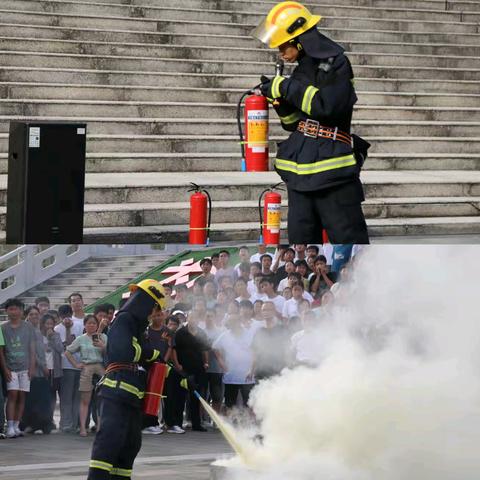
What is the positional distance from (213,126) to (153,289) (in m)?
8.62

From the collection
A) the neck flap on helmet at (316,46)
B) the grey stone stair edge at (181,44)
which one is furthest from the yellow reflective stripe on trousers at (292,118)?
the grey stone stair edge at (181,44)

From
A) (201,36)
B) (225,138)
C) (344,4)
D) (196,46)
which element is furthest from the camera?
(344,4)

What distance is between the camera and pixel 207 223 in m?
10.3

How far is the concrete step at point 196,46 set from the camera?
14.2 m

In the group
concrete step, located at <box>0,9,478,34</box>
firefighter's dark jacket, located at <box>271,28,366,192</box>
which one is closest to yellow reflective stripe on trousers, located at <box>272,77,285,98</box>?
firefighter's dark jacket, located at <box>271,28,366,192</box>

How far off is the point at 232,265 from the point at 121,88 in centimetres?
901

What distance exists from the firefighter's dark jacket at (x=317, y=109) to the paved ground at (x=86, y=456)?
208 cm

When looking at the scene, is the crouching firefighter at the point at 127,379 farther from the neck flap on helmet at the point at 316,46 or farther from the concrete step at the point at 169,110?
the concrete step at the point at 169,110

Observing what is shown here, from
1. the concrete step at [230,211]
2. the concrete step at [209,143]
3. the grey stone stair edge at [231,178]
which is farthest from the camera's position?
the concrete step at [209,143]

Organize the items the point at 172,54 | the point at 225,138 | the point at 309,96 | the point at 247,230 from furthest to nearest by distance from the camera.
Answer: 1. the point at 172,54
2. the point at 225,138
3. the point at 247,230
4. the point at 309,96

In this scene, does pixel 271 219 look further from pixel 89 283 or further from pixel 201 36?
pixel 201 36

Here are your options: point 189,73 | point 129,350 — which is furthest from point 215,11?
point 129,350

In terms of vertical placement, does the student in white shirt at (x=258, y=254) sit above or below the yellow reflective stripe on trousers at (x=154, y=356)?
above

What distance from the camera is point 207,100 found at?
46.7 ft
